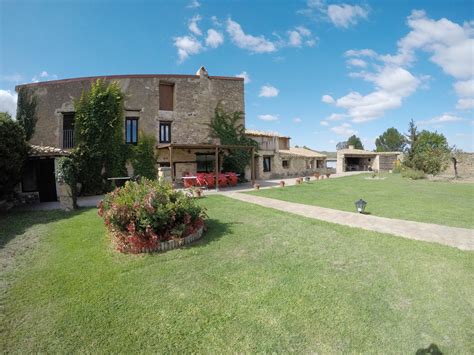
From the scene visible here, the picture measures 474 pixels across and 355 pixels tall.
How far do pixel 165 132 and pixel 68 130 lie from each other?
19.1 feet

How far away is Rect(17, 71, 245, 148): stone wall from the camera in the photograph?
51.9 ft

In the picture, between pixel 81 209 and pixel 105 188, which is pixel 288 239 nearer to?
pixel 81 209

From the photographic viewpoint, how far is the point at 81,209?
10.1 metres

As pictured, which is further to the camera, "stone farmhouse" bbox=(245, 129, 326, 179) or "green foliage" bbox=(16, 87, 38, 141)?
"stone farmhouse" bbox=(245, 129, 326, 179)

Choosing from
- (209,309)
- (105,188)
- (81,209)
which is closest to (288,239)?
(209,309)

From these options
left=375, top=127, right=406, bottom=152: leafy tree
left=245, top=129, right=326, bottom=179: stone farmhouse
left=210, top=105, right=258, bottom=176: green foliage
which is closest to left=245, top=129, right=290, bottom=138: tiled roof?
left=245, top=129, right=326, bottom=179: stone farmhouse

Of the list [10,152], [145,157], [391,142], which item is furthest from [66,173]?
[391,142]

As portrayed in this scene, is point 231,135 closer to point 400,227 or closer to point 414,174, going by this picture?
point 400,227

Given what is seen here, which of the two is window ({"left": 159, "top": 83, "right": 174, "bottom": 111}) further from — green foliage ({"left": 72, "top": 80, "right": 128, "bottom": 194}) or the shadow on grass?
the shadow on grass

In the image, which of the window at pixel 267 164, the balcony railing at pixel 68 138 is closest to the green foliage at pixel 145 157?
the balcony railing at pixel 68 138

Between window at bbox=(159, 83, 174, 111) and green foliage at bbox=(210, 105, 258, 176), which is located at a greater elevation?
window at bbox=(159, 83, 174, 111)

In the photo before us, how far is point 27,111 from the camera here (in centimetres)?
1609

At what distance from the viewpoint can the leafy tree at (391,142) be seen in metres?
72.2

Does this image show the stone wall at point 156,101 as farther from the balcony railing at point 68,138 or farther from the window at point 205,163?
the window at point 205,163
